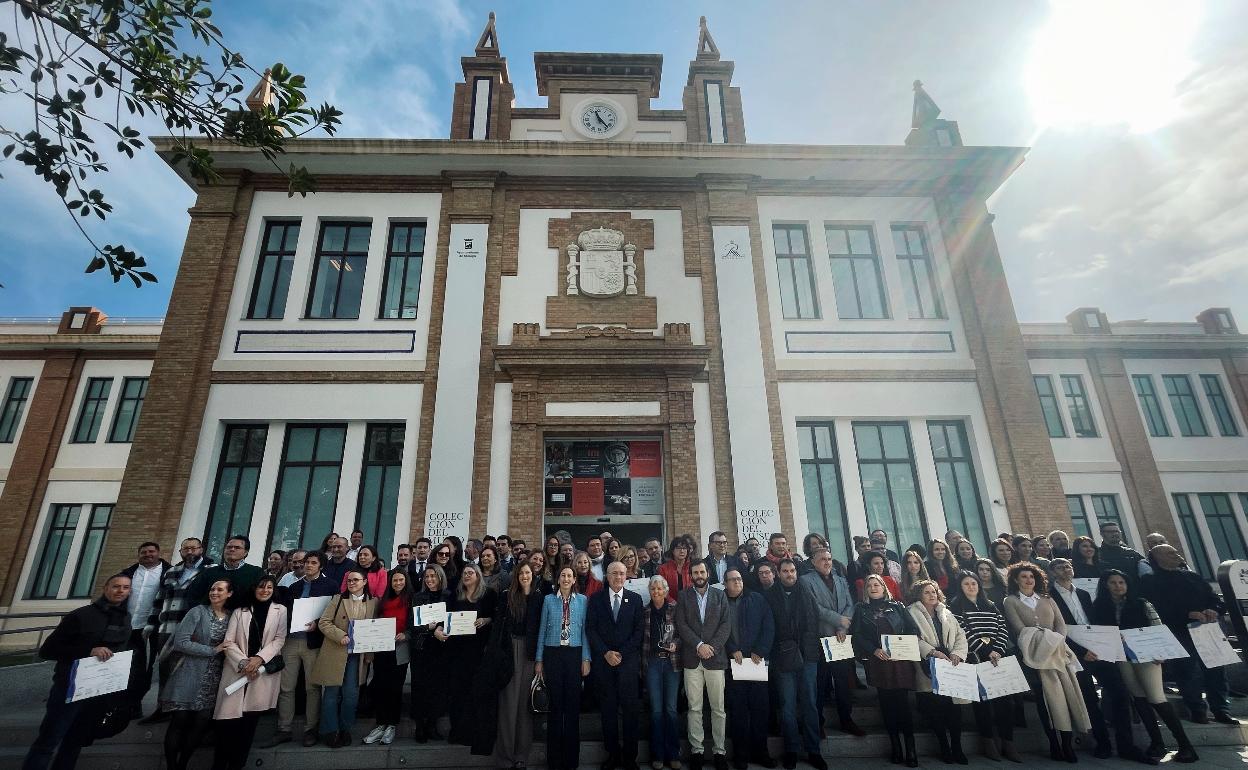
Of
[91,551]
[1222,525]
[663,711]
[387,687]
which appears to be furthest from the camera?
[1222,525]

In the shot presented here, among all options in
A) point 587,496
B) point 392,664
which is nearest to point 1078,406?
point 587,496

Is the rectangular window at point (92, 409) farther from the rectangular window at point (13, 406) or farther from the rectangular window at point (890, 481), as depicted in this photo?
the rectangular window at point (890, 481)

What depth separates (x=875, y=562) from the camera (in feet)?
20.2

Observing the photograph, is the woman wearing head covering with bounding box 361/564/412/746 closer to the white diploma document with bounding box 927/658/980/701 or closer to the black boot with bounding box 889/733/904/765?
the black boot with bounding box 889/733/904/765

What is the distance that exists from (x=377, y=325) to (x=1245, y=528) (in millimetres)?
27109

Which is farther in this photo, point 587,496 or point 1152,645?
point 587,496

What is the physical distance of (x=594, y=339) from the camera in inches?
439

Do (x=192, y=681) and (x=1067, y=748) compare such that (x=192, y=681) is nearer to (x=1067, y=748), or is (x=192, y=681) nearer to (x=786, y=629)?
(x=786, y=629)

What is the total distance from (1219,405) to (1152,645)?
21582mm

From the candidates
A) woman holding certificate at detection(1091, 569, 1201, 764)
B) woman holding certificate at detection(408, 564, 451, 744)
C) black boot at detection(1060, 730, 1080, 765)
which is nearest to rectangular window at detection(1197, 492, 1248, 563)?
woman holding certificate at detection(1091, 569, 1201, 764)

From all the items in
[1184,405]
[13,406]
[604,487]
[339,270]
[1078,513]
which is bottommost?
[1078,513]

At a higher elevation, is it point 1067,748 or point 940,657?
point 940,657

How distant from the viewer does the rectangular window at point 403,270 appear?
11.8 metres

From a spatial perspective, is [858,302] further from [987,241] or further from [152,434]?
[152,434]
